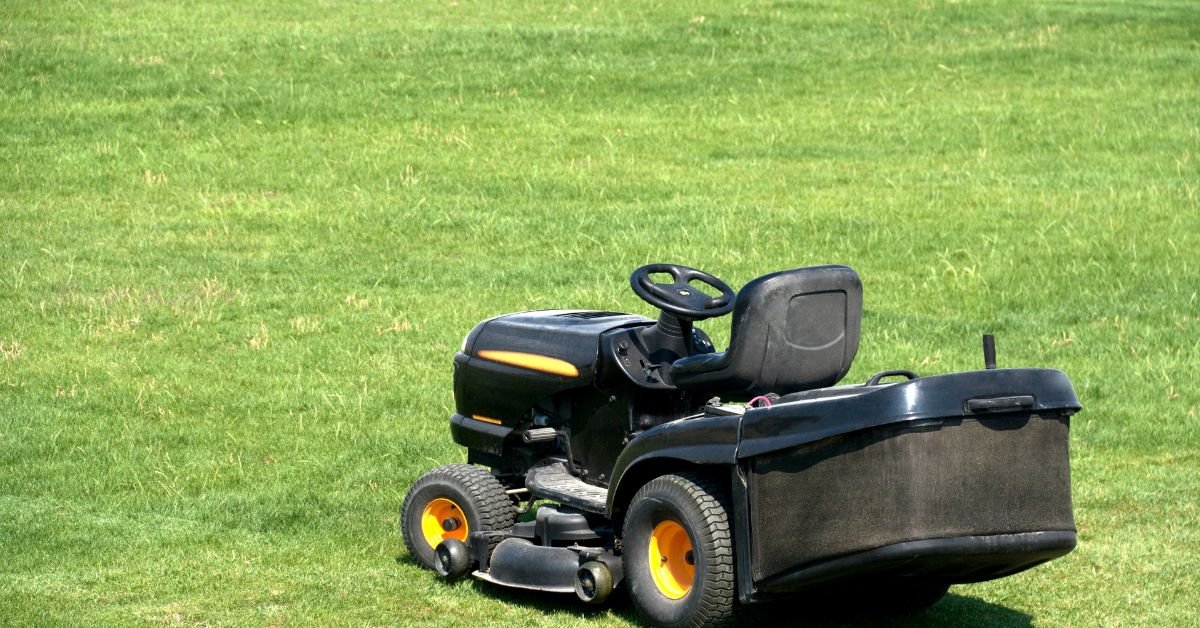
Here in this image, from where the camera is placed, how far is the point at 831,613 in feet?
25.3

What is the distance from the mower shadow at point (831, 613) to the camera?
24.8 feet

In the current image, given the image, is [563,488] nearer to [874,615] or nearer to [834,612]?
[834,612]

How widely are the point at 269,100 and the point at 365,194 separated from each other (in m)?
4.19

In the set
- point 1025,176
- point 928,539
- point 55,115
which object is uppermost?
point 55,115

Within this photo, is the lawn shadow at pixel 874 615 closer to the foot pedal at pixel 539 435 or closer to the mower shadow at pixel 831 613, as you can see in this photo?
the mower shadow at pixel 831 613

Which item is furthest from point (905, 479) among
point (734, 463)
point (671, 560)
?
point (671, 560)

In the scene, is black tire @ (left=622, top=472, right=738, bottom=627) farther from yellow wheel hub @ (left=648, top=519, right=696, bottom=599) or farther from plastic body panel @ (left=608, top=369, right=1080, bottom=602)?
plastic body panel @ (left=608, top=369, right=1080, bottom=602)

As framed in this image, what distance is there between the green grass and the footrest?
506 millimetres

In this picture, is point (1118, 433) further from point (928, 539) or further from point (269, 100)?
point (269, 100)

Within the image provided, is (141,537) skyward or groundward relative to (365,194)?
groundward

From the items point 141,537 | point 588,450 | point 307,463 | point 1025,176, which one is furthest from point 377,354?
point 1025,176

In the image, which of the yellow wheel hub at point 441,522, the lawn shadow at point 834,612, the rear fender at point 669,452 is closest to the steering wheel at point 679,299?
the rear fender at point 669,452

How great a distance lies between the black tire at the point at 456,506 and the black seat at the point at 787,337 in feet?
4.46

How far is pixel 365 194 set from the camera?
1897cm
